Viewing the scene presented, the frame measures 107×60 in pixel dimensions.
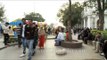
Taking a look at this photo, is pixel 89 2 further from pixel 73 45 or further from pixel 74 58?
pixel 74 58

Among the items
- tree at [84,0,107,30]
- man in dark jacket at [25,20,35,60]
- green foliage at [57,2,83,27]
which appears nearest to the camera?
man in dark jacket at [25,20,35,60]

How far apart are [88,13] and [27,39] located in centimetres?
6499

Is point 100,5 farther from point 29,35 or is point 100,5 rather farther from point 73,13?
point 73,13

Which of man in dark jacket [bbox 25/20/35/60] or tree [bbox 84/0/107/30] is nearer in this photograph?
man in dark jacket [bbox 25/20/35/60]

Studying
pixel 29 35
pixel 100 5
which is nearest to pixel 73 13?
pixel 100 5

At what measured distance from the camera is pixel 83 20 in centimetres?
8481

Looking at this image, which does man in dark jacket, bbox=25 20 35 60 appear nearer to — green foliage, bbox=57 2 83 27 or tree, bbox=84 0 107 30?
tree, bbox=84 0 107 30

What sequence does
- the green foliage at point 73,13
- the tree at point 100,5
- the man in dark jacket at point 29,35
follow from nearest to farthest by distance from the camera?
the man in dark jacket at point 29,35 → the tree at point 100,5 → the green foliage at point 73,13

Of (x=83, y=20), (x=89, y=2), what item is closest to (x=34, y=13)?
(x=83, y=20)

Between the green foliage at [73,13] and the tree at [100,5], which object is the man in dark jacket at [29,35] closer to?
the tree at [100,5]

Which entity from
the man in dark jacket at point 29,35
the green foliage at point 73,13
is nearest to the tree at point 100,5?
the man in dark jacket at point 29,35

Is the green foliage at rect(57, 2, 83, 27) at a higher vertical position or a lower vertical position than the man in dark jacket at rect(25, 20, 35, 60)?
higher

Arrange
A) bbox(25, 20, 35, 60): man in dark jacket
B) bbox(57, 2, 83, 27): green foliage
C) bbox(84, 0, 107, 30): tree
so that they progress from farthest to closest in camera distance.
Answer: bbox(57, 2, 83, 27): green foliage < bbox(84, 0, 107, 30): tree < bbox(25, 20, 35, 60): man in dark jacket

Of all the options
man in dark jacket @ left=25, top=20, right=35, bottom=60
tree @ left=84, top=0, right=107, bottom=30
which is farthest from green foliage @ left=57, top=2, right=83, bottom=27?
man in dark jacket @ left=25, top=20, right=35, bottom=60
